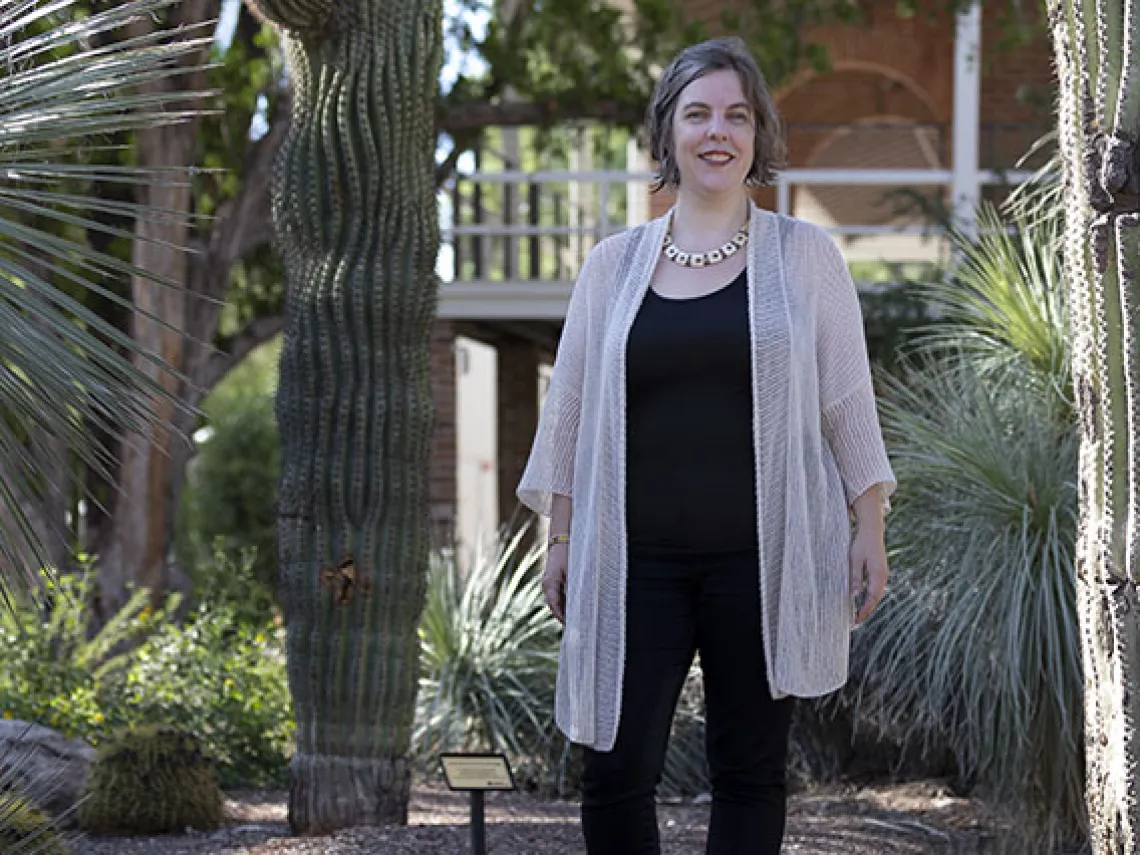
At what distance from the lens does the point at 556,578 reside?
3.60m

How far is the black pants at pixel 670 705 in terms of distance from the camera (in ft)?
10.9

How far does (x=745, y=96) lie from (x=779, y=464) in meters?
0.73

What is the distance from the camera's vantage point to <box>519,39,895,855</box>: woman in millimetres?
3307

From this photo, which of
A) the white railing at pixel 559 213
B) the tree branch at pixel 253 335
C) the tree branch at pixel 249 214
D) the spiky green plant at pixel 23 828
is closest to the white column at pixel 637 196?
the white railing at pixel 559 213

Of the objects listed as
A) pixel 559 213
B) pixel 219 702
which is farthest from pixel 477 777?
pixel 559 213

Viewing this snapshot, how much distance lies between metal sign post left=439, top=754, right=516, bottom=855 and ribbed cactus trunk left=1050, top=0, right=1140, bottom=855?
1364mm

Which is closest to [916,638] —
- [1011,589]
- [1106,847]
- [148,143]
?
[1011,589]

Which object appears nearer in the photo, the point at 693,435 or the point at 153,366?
the point at 693,435

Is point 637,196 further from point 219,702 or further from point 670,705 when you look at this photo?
point 670,705

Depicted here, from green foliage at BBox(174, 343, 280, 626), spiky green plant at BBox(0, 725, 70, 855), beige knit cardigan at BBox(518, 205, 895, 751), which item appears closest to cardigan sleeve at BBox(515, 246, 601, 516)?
beige knit cardigan at BBox(518, 205, 895, 751)

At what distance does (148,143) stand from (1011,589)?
5.64m

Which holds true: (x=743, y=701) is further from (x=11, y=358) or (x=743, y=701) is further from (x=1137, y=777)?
(x=11, y=358)

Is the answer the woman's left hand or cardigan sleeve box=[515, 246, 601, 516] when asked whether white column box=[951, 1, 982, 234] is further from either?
the woman's left hand

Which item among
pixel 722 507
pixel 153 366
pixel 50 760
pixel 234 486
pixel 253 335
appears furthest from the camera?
pixel 234 486
